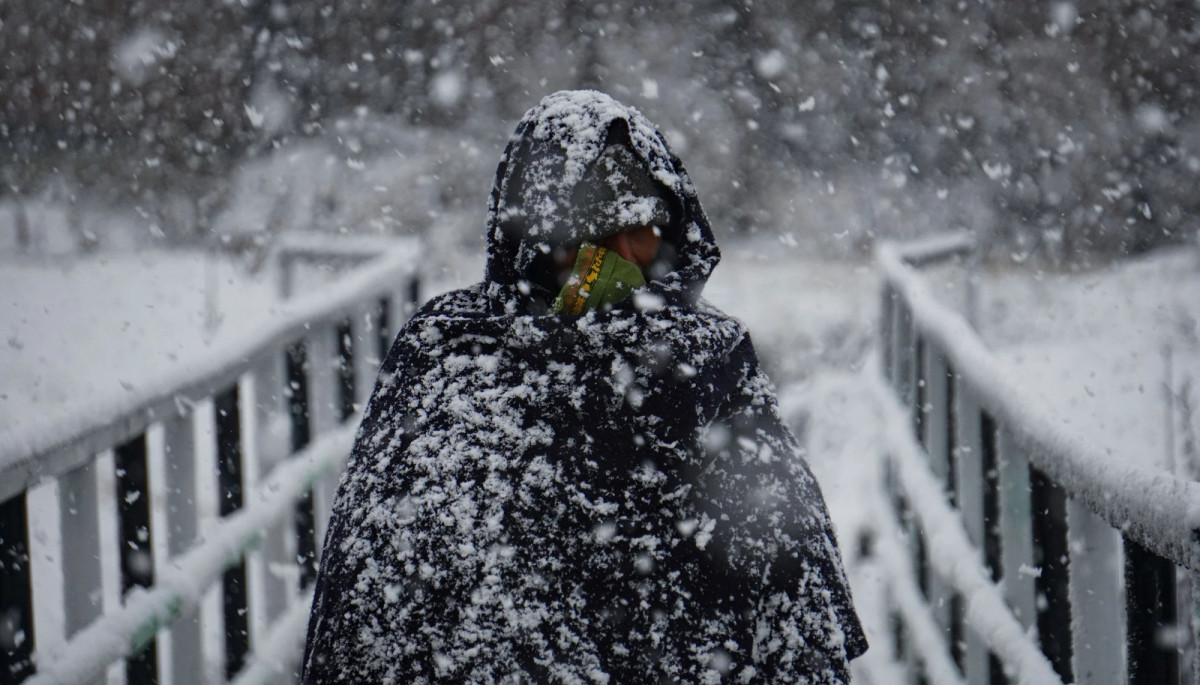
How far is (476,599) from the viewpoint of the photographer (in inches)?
68.7

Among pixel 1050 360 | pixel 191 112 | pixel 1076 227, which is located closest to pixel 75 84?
pixel 191 112

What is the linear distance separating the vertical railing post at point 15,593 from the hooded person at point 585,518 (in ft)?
1.80

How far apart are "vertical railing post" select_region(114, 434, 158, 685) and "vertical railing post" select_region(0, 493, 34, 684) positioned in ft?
1.60

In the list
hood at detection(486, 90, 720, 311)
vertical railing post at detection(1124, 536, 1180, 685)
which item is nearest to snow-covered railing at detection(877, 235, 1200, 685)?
vertical railing post at detection(1124, 536, 1180, 685)

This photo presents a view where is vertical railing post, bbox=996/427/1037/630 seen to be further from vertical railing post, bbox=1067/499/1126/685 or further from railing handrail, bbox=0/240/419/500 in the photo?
railing handrail, bbox=0/240/419/500

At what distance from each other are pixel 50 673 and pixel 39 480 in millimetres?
368

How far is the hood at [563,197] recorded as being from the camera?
191 centimetres

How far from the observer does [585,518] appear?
1745 millimetres

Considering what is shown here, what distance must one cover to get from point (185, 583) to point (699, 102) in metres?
15.8

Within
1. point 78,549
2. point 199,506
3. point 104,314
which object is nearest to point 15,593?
point 78,549

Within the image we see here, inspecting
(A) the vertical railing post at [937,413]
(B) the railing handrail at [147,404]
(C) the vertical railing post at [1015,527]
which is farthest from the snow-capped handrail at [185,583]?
(A) the vertical railing post at [937,413]

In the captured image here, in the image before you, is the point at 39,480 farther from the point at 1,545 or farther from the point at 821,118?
the point at 821,118

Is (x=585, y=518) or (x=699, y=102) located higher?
(x=699, y=102)

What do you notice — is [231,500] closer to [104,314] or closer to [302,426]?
[302,426]
